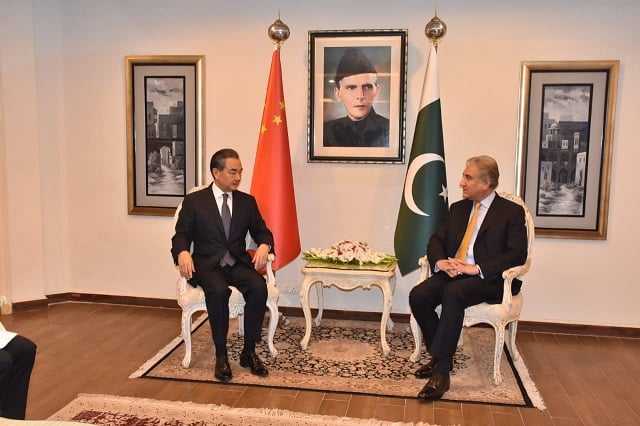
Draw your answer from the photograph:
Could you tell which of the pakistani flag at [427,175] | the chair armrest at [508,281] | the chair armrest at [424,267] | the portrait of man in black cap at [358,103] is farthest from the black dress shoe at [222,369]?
the portrait of man in black cap at [358,103]

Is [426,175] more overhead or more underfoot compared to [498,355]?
more overhead

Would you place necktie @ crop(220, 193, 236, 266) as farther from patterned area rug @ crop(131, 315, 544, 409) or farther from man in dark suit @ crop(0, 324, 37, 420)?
man in dark suit @ crop(0, 324, 37, 420)

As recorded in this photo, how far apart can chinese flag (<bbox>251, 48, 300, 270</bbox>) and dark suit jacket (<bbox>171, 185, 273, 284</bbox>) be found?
1.59 feet

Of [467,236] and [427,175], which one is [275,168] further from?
[467,236]

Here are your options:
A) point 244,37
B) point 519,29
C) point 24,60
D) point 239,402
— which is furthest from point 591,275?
point 24,60

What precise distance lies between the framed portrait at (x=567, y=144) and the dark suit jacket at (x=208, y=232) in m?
2.15

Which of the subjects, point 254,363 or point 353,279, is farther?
point 353,279

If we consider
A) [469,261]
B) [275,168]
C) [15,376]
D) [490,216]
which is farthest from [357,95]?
[15,376]

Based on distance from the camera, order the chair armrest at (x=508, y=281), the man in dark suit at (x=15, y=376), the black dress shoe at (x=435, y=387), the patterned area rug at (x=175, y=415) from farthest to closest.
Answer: the chair armrest at (x=508, y=281) < the black dress shoe at (x=435, y=387) < the patterned area rug at (x=175, y=415) < the man in dark suit at (x=15, y=376)

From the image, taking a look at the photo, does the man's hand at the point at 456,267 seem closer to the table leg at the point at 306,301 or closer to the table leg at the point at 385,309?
the table leg at the point at 385,309

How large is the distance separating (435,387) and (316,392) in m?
0.68

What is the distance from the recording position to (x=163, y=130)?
200 inches

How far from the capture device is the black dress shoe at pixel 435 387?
336 centimetres

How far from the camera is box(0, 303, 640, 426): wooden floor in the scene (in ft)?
10.5
